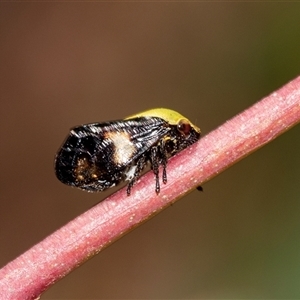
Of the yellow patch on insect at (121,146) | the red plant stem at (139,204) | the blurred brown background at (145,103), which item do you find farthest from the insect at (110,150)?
the blurred brown background at (145,103)

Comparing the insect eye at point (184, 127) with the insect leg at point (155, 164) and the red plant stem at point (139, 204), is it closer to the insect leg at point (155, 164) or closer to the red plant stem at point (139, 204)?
the insect leg at point (155, 164)

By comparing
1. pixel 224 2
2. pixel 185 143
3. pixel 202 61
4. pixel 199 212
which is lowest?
pixel 185 143

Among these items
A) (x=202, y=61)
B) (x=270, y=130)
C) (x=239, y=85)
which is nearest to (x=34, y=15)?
(x=202, y=61)

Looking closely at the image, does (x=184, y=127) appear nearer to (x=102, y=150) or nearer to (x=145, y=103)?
(x=102, y=150)

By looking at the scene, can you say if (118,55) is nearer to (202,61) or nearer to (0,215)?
(202,61)

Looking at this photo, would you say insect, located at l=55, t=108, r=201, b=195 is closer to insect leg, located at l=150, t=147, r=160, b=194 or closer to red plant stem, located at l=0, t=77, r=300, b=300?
insect leg, located at l=150, t=147, r=160, b=194

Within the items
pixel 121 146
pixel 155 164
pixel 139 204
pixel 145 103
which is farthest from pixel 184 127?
pixel 145 103

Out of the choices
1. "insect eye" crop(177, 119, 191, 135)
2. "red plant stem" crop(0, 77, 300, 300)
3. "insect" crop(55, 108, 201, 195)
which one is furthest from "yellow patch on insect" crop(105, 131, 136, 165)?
"red plant stem" crop(0, 77, 300, 300)

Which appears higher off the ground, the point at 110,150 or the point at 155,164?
the point at 110,150
